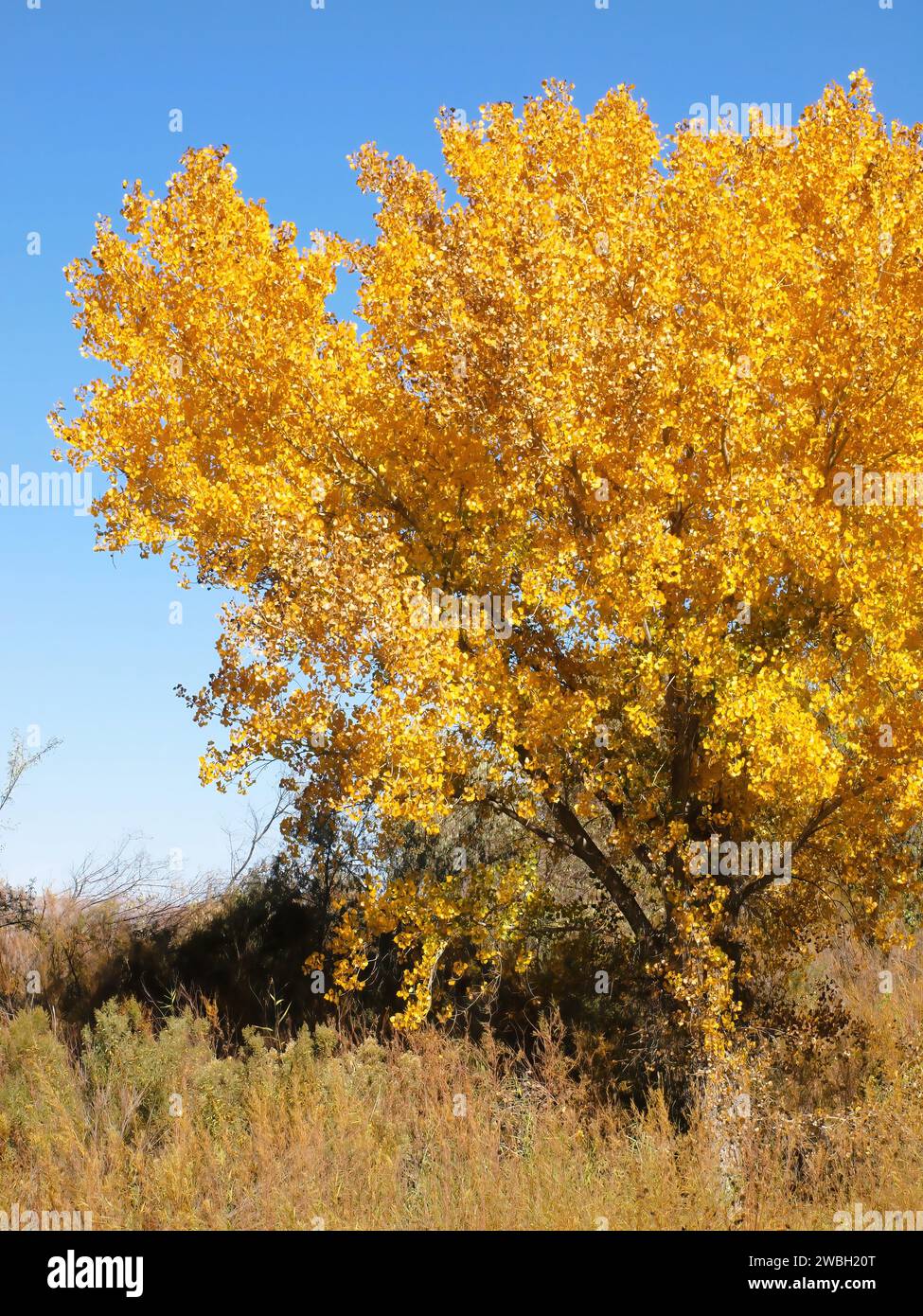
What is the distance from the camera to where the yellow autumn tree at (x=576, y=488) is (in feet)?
35.2

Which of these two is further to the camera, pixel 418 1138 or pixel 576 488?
pixel 576 488

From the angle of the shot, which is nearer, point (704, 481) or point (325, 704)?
point (325, 704)

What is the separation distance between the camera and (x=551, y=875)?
1831cm

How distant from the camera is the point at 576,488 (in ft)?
38.5

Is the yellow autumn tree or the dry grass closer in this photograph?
the dry grass

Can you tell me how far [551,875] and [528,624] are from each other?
663cm

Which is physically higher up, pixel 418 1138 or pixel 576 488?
pixel 576 488

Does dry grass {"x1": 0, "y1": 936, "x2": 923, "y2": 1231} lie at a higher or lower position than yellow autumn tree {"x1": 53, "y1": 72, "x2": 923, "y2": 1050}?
lower

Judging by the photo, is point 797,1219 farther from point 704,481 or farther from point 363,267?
point 363,267

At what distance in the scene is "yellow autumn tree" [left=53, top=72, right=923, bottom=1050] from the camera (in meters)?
10.7

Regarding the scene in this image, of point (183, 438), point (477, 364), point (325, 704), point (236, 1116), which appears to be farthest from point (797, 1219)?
point (183, 438)

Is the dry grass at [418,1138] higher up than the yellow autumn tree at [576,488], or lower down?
lower down

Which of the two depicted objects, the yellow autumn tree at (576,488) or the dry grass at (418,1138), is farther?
the yellow autumn tree at (576,488)
